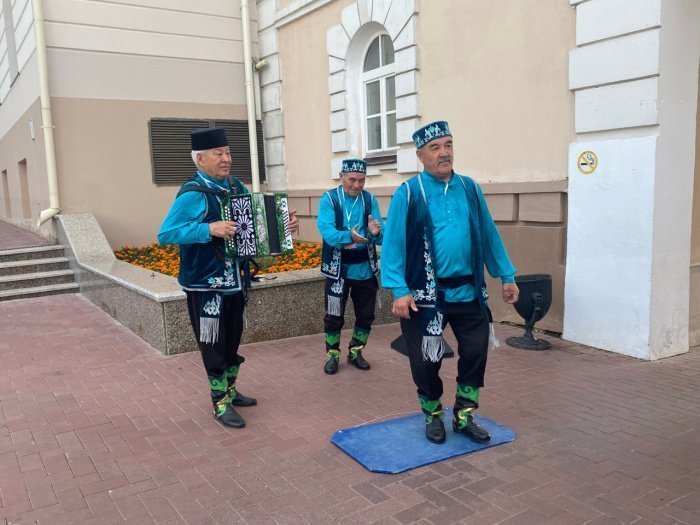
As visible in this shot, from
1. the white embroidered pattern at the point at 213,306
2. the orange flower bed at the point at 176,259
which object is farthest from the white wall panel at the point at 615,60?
the white embroidered pattern at the point at 213,306

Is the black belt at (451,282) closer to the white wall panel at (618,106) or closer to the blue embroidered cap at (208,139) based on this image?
the blue embroidered cap at (208,139)

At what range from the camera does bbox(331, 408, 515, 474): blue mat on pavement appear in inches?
149

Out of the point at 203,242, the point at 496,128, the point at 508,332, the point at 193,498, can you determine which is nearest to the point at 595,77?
the point at 496,128

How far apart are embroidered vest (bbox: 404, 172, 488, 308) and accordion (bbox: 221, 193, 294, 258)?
1.05 m

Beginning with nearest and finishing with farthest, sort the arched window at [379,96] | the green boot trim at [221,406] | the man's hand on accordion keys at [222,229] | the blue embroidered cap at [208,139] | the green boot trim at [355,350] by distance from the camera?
1. the man's hand on accordion keys at [222,229]
2. the blue embroidered cap at [208,139]
3. the green boot trim at [221,406]
4. the green boot trim at [355,350]
5. the arched window at [379,96]

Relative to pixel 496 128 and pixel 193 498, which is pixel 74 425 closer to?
pixel 193 498

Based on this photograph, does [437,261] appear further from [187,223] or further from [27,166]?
[27,166]

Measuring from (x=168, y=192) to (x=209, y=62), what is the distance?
2637mm

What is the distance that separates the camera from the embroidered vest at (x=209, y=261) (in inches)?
170

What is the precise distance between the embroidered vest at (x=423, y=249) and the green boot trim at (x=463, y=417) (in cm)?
73

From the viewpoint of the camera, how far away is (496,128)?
23.7 ft

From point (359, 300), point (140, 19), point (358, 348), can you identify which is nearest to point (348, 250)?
point (359, 300)

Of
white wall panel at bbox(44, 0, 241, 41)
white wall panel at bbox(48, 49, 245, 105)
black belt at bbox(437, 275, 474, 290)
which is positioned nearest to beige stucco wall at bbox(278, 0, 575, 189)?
black belt at bbox(437, 275, 474, 290)

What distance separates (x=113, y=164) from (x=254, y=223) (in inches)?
310
